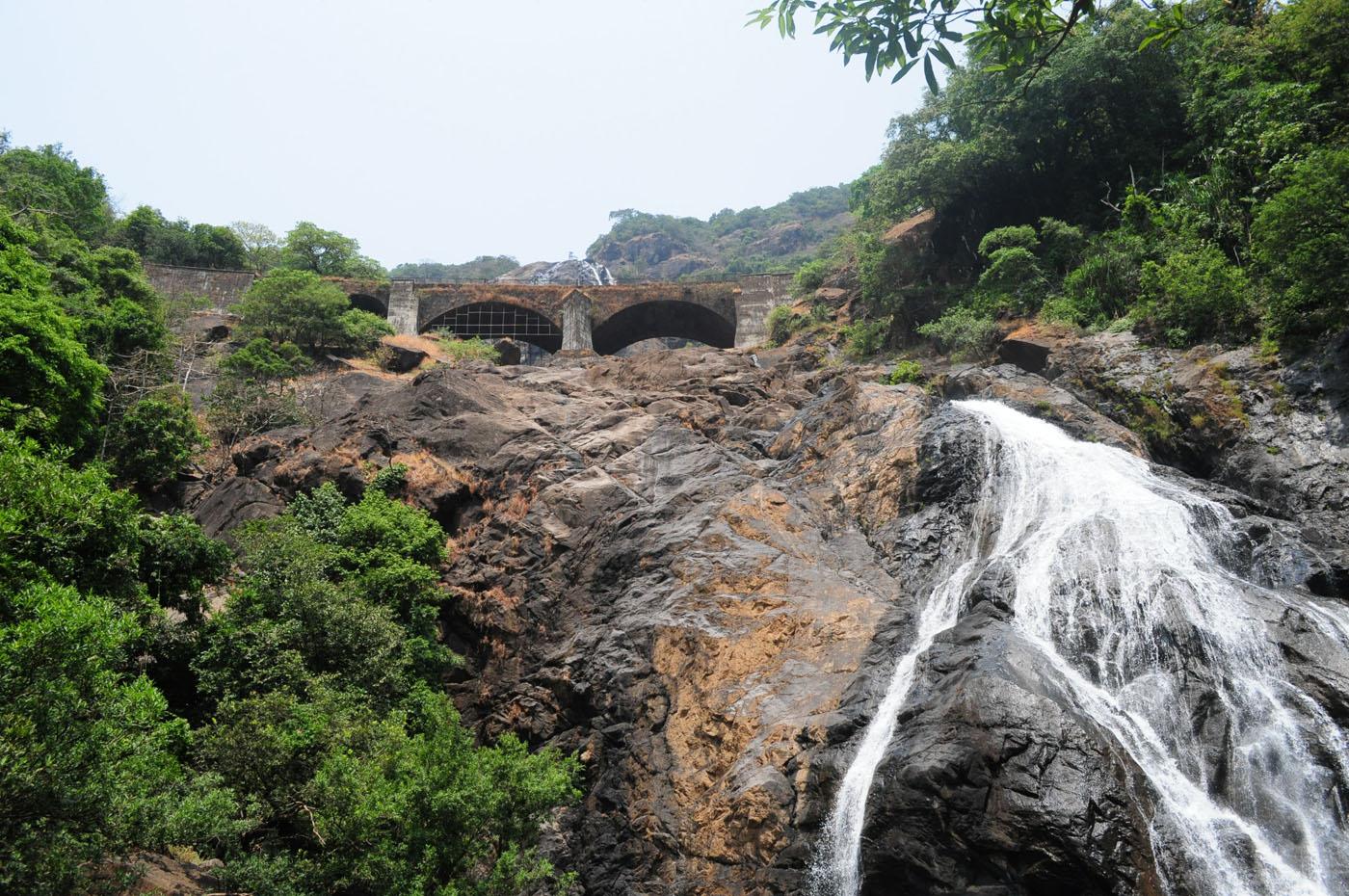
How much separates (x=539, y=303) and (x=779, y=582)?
29137 mm

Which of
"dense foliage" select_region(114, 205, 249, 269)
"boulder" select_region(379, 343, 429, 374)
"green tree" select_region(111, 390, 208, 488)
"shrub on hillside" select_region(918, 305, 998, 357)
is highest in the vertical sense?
"dense foliage" select_region(114, 205, 249, 269)

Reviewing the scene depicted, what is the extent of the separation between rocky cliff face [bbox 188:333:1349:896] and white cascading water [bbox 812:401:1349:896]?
40 cm

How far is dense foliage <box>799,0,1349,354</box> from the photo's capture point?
19875 millimetres

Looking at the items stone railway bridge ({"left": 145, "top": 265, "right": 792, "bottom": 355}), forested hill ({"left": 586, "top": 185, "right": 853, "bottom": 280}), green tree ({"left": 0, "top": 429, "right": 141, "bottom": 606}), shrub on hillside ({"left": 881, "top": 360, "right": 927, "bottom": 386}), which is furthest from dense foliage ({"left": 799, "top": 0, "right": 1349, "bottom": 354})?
forested hill ({"left": 586, "top": 185, "right": 853, "bottom": 280})

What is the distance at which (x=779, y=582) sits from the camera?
51.8 feet

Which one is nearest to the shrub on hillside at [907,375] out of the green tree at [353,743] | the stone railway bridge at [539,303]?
the green tree at [353,743]

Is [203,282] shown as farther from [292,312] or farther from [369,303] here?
[292,312]

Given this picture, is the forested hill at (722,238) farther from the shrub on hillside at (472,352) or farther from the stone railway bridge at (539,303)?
the shrub on hillside at (472,352)

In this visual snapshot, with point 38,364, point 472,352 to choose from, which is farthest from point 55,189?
point 38,364

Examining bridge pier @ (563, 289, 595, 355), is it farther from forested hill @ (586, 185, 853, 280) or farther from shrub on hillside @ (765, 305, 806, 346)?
forested hill @ (586, 185, 853, 280)

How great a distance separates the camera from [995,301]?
29406 millimetres

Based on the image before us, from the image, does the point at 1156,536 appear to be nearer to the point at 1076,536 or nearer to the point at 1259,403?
the point at 1076,536

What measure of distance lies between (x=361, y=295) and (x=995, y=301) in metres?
28.3

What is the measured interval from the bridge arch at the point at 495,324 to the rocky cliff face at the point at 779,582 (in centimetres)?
1743
